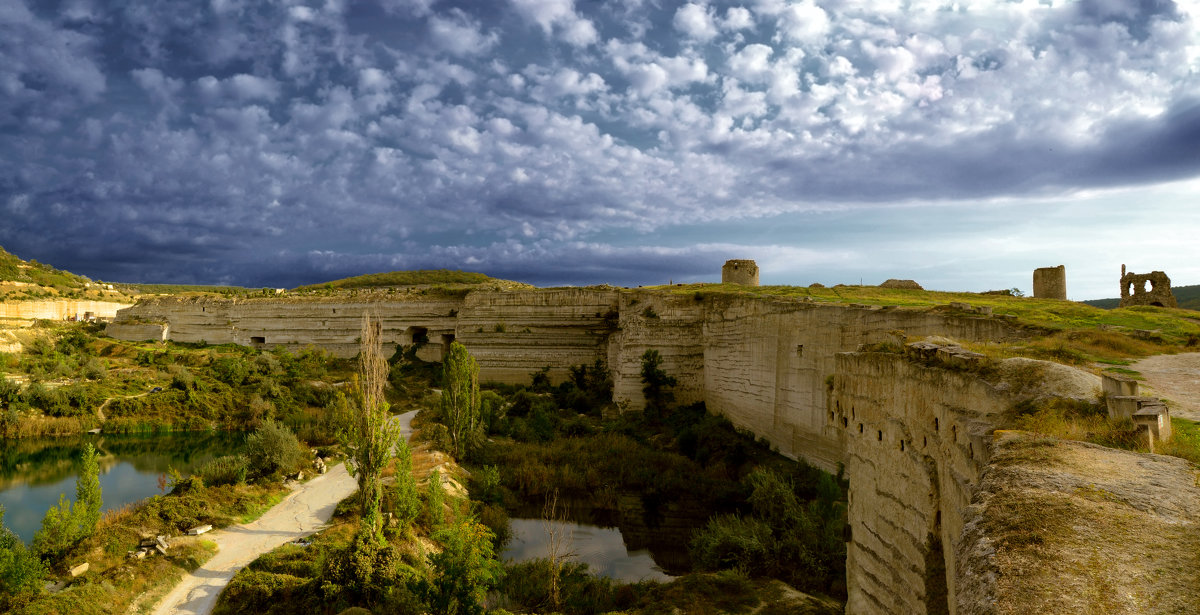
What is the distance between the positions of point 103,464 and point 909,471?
21.4m

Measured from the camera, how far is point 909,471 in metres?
4.50

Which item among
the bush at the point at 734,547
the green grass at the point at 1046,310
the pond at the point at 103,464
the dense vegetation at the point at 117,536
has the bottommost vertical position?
the pond at the point at 103,464

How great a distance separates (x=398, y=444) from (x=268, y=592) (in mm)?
3001

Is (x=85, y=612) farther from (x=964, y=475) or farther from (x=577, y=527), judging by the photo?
(x=964, y=475)

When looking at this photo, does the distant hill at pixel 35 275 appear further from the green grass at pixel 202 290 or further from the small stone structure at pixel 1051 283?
the small stone structure at pixel 1051 283

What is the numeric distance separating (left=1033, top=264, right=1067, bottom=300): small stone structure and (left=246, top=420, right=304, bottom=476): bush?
59.4 ft

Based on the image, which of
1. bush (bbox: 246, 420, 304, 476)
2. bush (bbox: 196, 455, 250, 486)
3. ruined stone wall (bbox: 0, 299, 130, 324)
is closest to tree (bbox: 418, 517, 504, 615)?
bush (bbox: 196, 455, 250, 486)

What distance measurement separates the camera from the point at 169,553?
29.8ft

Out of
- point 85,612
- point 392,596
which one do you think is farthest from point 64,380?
point 392,596

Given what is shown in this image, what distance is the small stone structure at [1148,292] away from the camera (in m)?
13.5

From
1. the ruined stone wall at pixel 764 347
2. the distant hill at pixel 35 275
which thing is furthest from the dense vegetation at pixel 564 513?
the distant hill at pixel 35 275

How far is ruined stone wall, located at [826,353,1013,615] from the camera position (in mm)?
3576

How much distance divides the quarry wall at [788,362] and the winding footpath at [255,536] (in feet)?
27.7

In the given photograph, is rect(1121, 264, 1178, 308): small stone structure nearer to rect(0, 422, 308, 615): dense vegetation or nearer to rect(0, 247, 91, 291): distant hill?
rect(0, 422, 308, 615): dense vegetation
